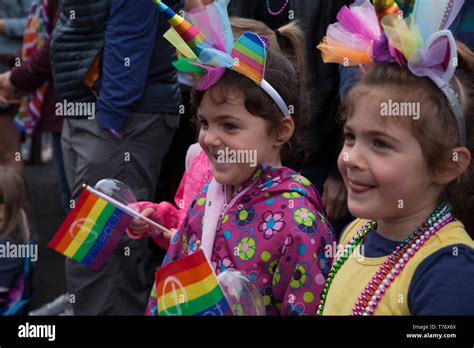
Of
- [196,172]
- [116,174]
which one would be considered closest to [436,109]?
[196,172]

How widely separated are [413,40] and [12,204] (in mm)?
2273

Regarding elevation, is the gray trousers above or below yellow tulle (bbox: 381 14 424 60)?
below

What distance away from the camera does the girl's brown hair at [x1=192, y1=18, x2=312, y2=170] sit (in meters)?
2.56

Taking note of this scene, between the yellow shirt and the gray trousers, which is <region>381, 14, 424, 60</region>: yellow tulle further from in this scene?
the gray trousers

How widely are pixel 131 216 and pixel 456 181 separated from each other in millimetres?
1124

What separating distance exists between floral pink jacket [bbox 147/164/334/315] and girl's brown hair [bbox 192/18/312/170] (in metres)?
0.17

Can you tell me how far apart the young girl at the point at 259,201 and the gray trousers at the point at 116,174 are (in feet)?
3.85

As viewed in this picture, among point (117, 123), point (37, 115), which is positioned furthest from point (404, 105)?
point (37, 115)

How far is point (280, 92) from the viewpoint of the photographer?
265 cm

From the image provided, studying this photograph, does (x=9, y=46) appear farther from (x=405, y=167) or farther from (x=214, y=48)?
(x=405, y=167)

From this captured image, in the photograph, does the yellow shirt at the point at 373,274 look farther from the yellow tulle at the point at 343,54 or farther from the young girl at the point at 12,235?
the young girl at the point at 12,235

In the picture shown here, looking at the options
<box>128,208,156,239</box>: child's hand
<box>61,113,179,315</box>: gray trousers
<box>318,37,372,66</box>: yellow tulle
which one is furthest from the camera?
<box>61,113,179,315</box>: gray trousers

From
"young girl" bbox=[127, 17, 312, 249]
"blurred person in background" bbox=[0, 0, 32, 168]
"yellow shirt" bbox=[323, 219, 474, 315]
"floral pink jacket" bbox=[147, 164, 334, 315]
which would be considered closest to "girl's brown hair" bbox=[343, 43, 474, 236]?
"yellow shirt" bbox=[323, 219, 474, 315]

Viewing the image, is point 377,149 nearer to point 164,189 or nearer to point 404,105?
point 404,105
